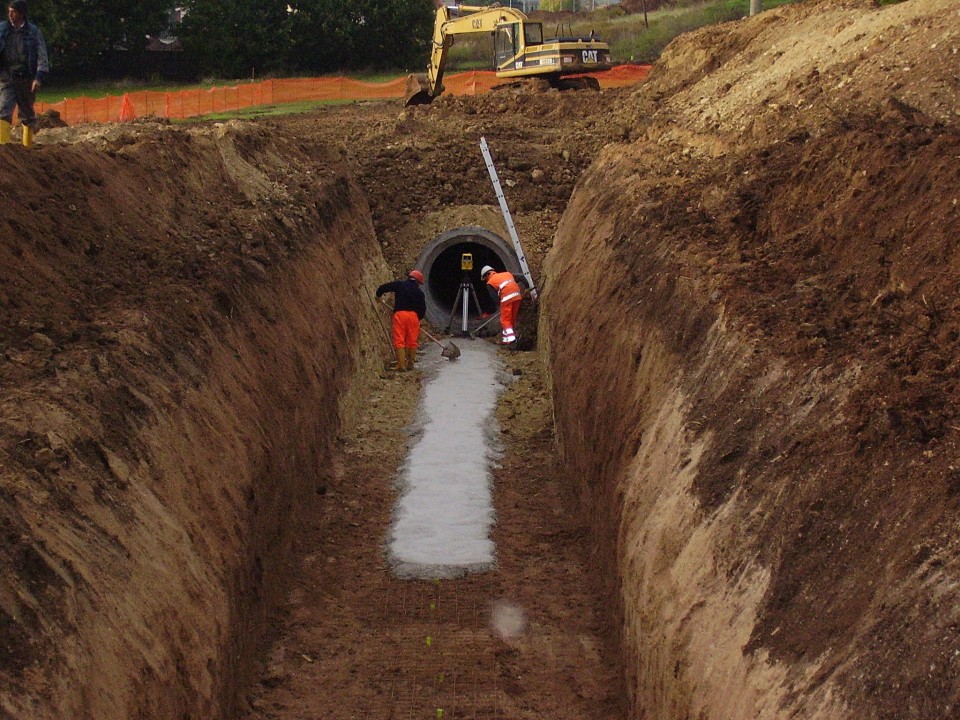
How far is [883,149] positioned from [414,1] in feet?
156

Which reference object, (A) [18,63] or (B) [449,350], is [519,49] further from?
(A) [18,63]

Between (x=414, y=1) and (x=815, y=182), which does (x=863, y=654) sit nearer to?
(x=815, y=182)

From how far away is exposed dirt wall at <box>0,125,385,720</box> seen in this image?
289 inches

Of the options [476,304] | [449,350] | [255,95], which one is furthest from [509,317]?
[255,95]

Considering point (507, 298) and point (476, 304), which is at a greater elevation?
point (507, 298)

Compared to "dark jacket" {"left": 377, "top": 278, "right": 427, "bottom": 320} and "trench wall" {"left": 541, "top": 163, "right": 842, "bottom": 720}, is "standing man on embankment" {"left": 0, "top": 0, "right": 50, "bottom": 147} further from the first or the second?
"trench wall" {"left": 541, "top": 163, "right": 842, "bottom": 720}

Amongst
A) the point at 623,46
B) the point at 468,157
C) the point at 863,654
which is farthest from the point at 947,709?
the point at 623,46

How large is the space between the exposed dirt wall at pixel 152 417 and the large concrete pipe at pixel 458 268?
251 inches

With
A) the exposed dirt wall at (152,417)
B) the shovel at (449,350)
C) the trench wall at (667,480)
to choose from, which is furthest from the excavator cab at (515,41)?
the trench wall at (667,480)

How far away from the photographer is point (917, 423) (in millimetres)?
7121

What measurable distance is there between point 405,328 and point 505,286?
2273 mm

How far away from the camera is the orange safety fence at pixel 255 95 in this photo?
37.9 metres

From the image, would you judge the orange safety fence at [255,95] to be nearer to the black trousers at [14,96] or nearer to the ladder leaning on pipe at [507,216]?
the ladder leaning on pipe at [507,216]

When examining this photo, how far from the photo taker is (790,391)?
8367mm
